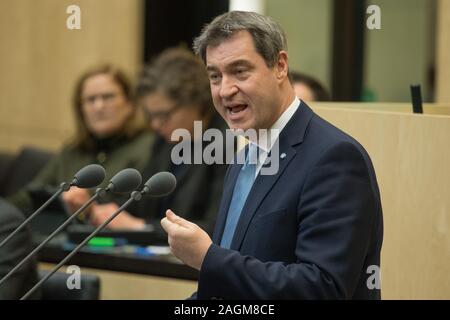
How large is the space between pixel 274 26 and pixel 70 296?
1346mm

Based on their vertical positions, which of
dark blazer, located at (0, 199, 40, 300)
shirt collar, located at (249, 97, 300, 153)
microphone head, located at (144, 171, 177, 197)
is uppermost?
shirt collar, located at (249, 97, 300, 153)

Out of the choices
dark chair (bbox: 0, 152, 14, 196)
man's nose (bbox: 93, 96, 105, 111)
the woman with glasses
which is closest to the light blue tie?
the woman with glasses

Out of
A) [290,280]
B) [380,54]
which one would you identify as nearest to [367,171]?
[290,280]

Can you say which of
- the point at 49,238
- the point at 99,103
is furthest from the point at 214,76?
the point at 99,103

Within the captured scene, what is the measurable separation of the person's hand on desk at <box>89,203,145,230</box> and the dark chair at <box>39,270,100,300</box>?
141 cm

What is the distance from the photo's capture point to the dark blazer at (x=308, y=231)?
83.1 inches

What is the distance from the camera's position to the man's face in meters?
2.29

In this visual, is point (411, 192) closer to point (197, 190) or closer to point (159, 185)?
point (159, 185)

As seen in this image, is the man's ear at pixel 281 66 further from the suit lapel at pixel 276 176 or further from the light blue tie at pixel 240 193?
the light blue tie at pixel 240 193

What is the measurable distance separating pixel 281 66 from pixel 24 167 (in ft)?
14.5

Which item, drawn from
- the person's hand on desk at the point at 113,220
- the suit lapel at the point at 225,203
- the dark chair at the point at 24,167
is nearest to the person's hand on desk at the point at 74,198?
the person's hand on desk at the point at 113,220

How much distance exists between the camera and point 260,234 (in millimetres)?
2252

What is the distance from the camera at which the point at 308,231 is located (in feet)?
7.04

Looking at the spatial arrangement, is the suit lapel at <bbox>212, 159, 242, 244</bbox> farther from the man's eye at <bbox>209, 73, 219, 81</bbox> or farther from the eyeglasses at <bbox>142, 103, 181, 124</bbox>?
the eyeglasses at <bbox>142, 103, 181, 124</bbox>
